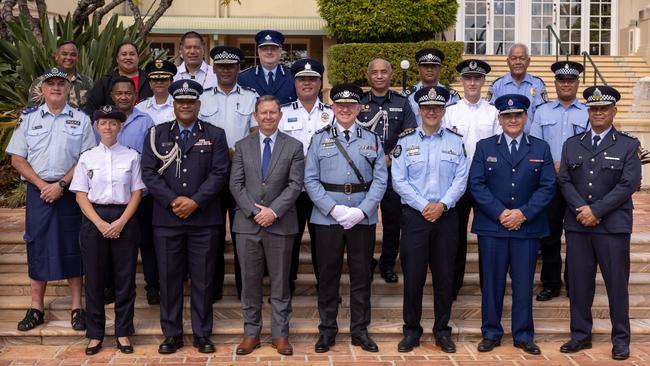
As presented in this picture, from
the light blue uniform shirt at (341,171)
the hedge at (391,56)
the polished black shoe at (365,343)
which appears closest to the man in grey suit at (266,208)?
the light blue uniform shirt at (341,171)

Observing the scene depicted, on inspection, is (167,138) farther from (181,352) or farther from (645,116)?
(645,116)

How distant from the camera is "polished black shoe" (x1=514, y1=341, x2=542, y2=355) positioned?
6105mm

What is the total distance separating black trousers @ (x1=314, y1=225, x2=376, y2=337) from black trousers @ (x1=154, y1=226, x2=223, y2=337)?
88 cm

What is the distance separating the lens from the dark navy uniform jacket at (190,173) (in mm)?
5977

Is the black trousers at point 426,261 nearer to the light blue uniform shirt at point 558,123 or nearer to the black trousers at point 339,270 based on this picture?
the black trousers at point 339,270

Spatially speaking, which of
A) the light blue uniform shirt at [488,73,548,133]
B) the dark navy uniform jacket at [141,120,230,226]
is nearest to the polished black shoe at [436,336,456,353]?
the dark navy uniform jacket at [141,120,230,226]

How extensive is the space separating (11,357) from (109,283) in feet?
3.10

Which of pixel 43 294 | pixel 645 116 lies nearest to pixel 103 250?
pixel 43 294

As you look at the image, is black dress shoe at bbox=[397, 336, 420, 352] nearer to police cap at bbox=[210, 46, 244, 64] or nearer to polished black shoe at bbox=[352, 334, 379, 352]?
polished black shoe at bbox=[352, 334, 379, 352]

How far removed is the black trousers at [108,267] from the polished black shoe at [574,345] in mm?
3484

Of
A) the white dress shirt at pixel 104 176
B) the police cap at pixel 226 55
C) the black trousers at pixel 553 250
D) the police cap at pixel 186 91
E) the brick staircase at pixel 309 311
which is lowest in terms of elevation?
the brick staircase at pixel 309 311

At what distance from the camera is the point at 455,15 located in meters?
18.7

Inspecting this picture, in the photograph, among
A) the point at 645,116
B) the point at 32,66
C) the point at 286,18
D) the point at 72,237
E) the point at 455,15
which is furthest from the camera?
the point at 286,18

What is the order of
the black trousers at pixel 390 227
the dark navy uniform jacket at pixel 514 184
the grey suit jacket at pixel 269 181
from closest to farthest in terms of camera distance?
1. the grey suit jacket at pixel 269 181
2. the dark navy uniform jacket at pixel 514 184
3. the black trousers at pixel 390 227
